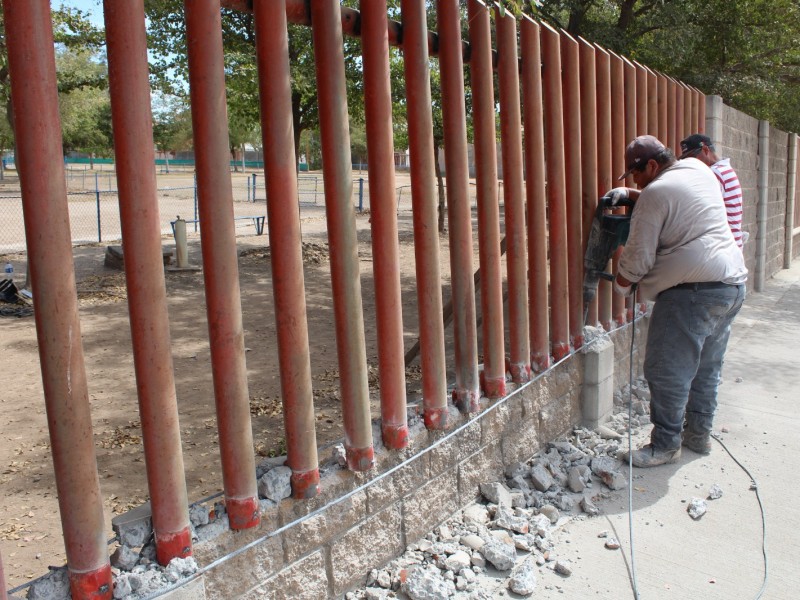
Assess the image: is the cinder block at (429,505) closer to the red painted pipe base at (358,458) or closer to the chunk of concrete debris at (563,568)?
the red painted pipe base at (358,458)

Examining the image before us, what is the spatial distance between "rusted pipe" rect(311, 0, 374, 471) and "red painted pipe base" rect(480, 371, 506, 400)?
0.97 metres

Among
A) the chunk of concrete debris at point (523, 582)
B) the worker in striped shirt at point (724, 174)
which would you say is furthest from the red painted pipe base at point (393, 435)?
the worker in striped shirt at point (724, 174)

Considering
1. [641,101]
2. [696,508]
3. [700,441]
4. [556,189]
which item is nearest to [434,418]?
[696,508]

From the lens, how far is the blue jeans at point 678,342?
4.27 metres

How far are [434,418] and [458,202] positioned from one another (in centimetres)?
99

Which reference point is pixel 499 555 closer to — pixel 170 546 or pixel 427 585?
pixel 427 585

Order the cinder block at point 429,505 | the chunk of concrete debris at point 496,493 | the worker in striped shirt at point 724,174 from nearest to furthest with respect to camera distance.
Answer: the cinder block at point 429,505 < the chunk of concrete debris at point 496,493 < the worker in striped shirt at point 724,174

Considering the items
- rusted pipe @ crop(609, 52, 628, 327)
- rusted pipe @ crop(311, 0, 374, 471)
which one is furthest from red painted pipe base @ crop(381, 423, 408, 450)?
rusted pipe @ crop(609, 52, 628, 327)

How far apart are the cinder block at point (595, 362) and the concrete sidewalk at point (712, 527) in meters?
0.66

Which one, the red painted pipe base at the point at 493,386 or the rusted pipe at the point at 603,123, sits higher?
the rusted pipe at the point at 603,123

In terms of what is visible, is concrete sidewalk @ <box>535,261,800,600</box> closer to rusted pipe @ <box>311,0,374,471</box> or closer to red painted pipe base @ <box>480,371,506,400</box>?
red painted pipe base @ <box>480,371,506,400</box>

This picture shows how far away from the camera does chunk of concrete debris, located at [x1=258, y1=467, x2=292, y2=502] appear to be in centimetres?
278

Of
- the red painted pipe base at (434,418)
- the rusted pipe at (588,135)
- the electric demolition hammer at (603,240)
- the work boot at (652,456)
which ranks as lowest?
the work boot at (652,456)

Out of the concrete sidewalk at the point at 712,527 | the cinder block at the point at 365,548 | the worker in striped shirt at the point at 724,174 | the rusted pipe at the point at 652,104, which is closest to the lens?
the cinder block at the point at 365,548
